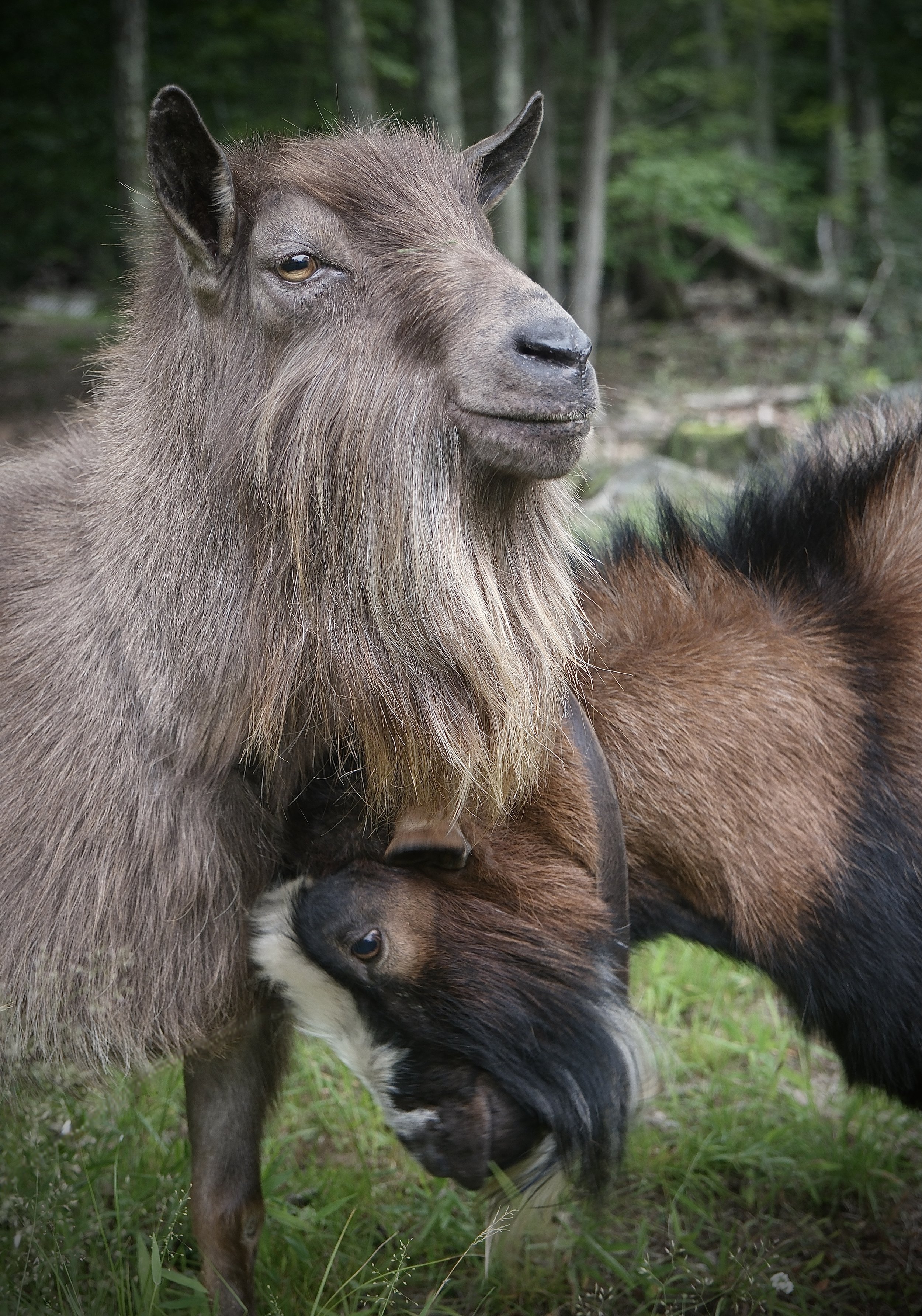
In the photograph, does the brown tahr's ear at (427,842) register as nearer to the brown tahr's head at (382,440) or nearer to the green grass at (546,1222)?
the brown tahr's head at (382,440)

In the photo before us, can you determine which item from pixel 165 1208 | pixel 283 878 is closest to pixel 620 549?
pixel 283 878

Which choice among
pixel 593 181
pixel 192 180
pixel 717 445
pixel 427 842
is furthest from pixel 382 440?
pixel 593 181

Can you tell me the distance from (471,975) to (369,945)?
0.21 m

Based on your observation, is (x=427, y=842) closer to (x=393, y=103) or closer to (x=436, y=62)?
(x=436, y=62)

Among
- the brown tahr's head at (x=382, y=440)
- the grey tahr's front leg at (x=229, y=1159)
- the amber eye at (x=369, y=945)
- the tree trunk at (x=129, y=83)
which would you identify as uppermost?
the tree trunk at (x=129, y=83)

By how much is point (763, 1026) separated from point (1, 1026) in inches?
108

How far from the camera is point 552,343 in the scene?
209 centimetres

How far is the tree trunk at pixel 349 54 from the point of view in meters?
8.32

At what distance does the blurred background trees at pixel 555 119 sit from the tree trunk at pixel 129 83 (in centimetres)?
2

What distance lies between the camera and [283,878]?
246 cm

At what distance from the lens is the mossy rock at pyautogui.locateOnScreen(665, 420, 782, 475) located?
8227 mm

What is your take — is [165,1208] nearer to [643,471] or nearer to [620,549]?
[620,549]

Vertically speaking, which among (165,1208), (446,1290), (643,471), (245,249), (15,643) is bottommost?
(446,1290)

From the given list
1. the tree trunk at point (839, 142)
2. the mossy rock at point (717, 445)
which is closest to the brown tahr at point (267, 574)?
the mossy rock at point (717, 445)
